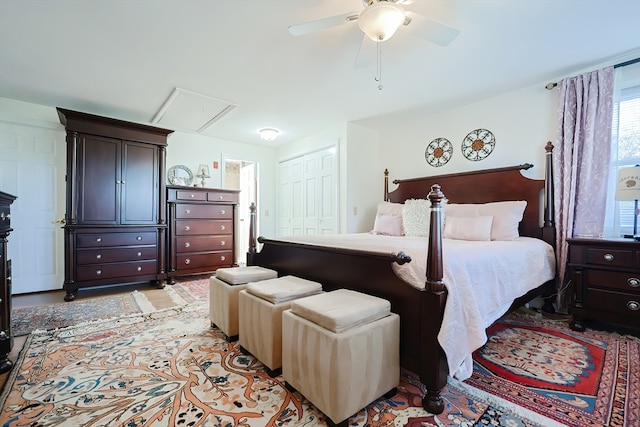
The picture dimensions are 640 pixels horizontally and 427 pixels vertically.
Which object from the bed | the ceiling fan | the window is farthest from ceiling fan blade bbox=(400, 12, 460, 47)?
the window

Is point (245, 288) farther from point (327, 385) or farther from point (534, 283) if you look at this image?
point (534, 283)

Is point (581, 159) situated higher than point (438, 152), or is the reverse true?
point (438, 152)

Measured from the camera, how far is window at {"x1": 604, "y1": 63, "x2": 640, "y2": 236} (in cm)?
257

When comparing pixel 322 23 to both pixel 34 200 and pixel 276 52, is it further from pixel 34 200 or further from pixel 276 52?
pixel 34 200

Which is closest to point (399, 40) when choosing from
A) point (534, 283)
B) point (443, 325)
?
point (443, 325)

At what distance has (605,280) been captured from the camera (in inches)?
92.4

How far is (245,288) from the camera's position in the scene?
2174mm

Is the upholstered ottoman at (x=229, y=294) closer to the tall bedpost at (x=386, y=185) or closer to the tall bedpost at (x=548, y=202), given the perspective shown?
the tall bedpost at (x=386, y=185)

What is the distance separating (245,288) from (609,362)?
261cm

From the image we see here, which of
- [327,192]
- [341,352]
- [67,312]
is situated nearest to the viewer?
[341,352]

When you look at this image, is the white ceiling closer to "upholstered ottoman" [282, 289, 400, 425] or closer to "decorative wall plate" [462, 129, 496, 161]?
"decorative wall plate" [462, 129, 496, 161]

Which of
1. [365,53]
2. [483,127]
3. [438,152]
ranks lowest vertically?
[438,152]

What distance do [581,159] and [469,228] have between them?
1247 mm

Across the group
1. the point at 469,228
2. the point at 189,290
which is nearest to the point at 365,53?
the point at 469,228
